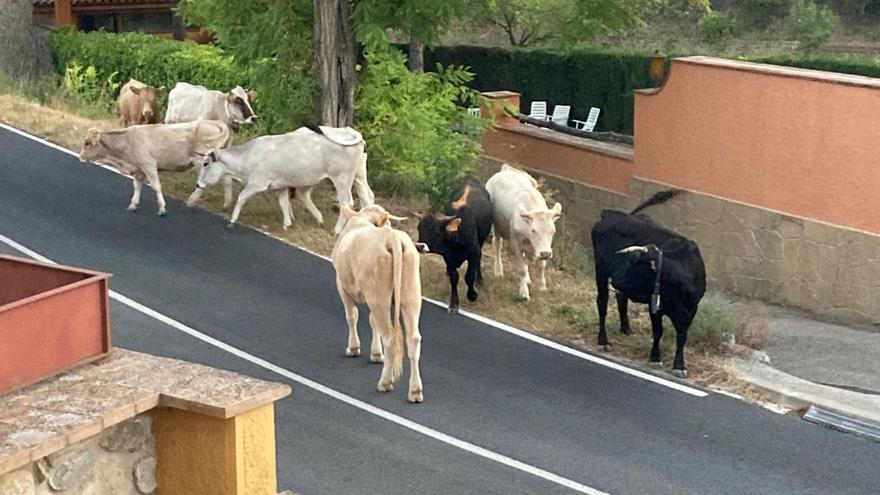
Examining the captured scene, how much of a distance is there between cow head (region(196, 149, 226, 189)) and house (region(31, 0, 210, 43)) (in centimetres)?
1796

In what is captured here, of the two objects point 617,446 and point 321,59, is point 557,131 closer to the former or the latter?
point 321,59

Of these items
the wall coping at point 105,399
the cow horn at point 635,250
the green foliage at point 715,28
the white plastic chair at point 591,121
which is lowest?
the white plastic chair at point 591,121

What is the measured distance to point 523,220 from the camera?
45.8 ft

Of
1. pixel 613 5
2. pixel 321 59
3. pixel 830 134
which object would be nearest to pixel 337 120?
pixel 321 59

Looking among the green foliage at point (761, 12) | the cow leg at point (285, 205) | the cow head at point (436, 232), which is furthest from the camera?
the green foliage at point (761, 12)

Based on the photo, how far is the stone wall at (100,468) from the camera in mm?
5418

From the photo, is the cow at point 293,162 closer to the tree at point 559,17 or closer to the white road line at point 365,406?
the white road line at point 365,406

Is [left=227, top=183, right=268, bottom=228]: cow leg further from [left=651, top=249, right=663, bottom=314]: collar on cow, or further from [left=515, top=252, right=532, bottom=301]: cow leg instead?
[left=651, top=249, right=663, bottom=314]: collar on cow

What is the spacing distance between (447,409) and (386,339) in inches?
32.9

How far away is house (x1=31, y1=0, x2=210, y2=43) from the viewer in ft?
111

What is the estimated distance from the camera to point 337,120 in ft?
62.3

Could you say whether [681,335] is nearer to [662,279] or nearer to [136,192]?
[662,279]

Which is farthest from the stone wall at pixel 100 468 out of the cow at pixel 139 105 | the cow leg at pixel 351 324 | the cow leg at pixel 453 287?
the cow at pixel 139 105

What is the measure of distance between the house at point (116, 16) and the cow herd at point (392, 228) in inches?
607
